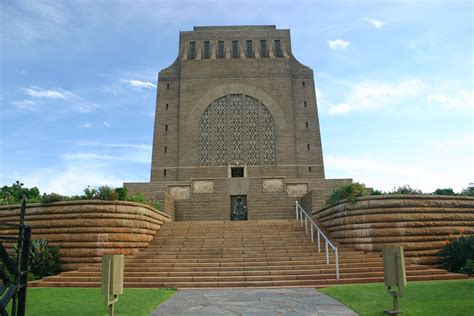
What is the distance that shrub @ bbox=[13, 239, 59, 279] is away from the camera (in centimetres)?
1083

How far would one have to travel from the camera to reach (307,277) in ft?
32.3

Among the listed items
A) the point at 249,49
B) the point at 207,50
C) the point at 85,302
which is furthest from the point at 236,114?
the point at 85,302

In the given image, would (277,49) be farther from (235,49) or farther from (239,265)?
(239,265)

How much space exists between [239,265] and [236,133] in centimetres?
1860

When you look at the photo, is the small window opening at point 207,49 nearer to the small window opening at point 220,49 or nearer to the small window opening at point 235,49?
the small window opening at point 220,49

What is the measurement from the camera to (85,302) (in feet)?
23.0

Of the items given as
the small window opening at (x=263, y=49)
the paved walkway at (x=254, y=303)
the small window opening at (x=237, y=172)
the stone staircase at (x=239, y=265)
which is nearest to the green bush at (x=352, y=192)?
the stone staircase at (x=239, y=265)

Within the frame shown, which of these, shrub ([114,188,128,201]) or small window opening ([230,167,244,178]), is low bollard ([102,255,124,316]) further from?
small window opening ([230,167,244,178])

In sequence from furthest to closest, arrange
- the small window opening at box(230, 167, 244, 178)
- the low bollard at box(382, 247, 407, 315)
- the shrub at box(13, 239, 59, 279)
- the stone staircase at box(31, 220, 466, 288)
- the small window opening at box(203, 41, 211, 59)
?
the small window opening at box(203, 41, 211, 59)
the small window opening at box(230, 167, 244, 178)
the shrub at box(13, 239, 59, 279)
the stone staircase at box(31, 220, 466, 288)
the low bollard at box(382, 247, 407, 315)

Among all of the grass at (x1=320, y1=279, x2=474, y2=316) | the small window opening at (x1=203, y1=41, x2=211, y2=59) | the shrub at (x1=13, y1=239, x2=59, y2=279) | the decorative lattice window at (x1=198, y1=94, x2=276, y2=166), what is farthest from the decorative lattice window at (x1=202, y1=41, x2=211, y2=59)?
the grass at (x1=320, y1=279, x2=474, y2=316)

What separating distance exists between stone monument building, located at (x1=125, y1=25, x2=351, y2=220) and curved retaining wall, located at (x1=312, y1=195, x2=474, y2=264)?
49.6ft

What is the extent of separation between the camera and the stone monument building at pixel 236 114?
2808cm

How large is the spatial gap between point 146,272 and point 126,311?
450 cm

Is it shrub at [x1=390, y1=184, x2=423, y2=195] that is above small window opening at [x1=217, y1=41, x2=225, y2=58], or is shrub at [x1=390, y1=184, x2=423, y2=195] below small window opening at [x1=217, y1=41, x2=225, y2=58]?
below
